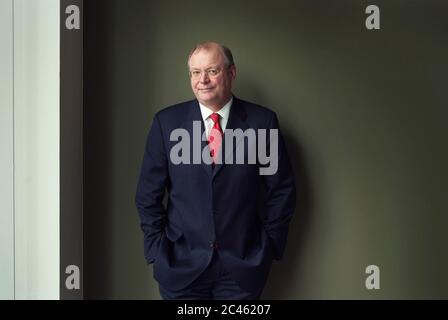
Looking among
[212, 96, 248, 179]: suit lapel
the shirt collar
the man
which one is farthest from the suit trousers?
the shirt collar

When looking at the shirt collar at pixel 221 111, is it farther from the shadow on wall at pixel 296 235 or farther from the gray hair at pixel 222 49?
the shadow on wall at pixel 296 235

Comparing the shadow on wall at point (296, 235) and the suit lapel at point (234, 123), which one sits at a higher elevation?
the suit lapel at point (234, 123)

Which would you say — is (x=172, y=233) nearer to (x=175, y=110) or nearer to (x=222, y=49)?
(x=175, y=110)

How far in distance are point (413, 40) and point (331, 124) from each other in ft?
1.37

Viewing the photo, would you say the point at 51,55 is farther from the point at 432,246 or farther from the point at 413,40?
the point at 432,246

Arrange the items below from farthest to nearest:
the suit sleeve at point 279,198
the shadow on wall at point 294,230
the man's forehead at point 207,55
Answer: the shadow on wall at point 294,230
the suit sleeve at point 279,198
the man's forehead at point 207,55

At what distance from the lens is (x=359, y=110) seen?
2.14 meters

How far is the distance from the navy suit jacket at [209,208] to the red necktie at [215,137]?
0.03m

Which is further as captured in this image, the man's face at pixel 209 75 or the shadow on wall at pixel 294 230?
the shadow on wall at pixel 294 230

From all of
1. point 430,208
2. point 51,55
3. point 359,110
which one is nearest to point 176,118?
point 51,55

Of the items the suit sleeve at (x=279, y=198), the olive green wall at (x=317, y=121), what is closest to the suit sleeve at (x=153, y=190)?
the olive green wall at (x=317, y=121)

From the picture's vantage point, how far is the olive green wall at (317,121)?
213cm

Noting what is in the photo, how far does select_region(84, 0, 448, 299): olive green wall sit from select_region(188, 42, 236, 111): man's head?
0.17m

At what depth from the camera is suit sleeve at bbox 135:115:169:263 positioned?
202cm
